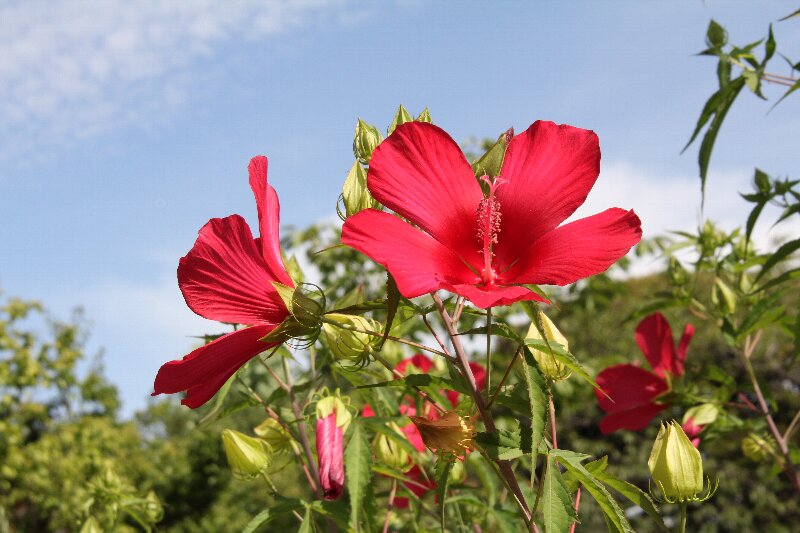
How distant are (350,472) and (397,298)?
0.54 meters

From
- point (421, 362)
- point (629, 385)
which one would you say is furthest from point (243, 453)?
point (629, 385)

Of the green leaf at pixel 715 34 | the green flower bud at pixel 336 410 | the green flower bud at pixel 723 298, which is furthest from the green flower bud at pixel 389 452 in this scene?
the green leaf at pixel 715 34

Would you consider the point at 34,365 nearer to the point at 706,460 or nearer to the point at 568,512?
the point at 706,460

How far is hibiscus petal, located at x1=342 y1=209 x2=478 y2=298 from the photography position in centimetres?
70

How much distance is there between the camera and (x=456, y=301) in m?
0.93

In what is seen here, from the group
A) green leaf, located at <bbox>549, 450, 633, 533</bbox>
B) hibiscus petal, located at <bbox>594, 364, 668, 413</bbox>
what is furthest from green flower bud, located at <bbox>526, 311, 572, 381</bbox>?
hibiscus petal, located at <bbox>594, 364, 668, 413</bbox>

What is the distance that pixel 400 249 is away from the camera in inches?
29.3

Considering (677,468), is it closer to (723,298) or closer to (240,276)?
(240,276)

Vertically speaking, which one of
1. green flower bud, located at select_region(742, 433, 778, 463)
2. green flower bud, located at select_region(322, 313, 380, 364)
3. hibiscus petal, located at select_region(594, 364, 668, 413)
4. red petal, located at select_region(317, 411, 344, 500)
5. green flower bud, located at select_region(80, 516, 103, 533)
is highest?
green flower bud, located at select_region(322, 313, 380, 364)

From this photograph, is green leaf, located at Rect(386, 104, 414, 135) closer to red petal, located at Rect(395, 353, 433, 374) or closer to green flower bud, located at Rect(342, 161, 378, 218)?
green flower bud, located at Rect(342, 161, 378, 218)

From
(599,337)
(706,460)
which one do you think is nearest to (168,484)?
(599,337)

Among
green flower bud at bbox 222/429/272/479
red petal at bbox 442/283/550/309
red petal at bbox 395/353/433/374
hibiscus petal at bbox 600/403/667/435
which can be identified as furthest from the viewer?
red petal at bbox 395/353/433/374

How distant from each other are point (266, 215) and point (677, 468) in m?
0.60

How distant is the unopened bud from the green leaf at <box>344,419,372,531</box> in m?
0.44
